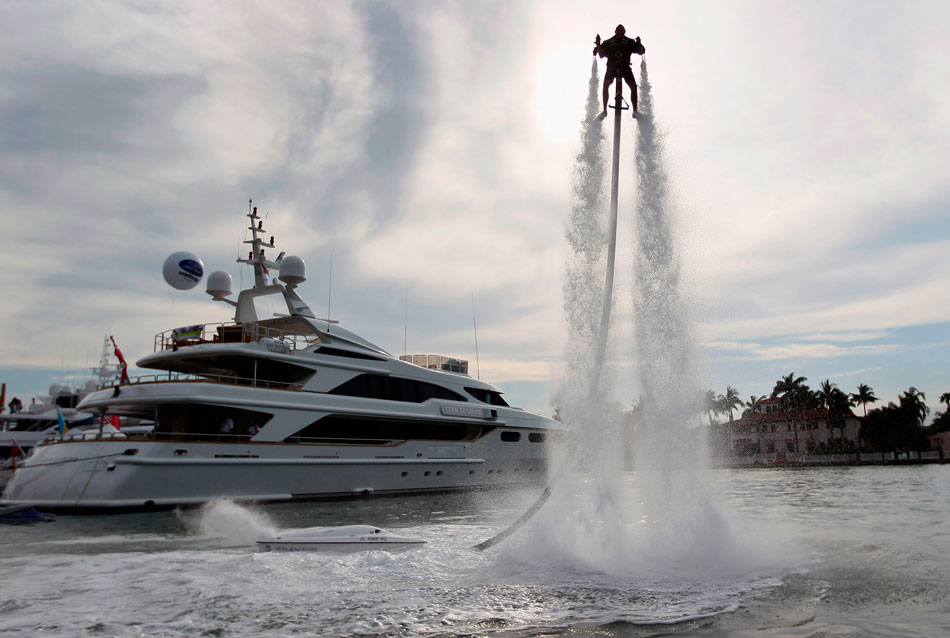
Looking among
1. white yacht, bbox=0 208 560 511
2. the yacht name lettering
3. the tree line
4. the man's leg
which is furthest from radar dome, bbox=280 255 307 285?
the tree line

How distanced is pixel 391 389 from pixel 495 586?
15.8 meters

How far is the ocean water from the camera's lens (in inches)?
254

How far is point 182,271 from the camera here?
21.8 m

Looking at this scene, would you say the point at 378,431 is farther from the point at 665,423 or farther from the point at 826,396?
→ the point at 826,396

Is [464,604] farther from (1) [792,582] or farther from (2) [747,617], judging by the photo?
(1) [792,582]

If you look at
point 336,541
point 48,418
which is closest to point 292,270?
point 336,541

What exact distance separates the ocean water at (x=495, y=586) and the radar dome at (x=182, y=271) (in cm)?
1040

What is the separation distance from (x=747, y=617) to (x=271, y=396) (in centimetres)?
1619

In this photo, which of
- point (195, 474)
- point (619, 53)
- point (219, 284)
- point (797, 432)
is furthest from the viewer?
Answer: point (797, 432)

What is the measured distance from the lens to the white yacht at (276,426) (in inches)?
695

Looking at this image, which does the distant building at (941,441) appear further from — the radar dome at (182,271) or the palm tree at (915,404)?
the radar dome at (182,271)

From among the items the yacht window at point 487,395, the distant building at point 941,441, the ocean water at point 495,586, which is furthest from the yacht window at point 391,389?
the distant building at point 941,441

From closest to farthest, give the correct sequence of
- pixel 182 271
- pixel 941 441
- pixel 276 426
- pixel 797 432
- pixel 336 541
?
pixel 336 541
pixel 276 426
pixel 182 271
pixel 797 432
pixel 941 441

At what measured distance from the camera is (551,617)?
665cm
